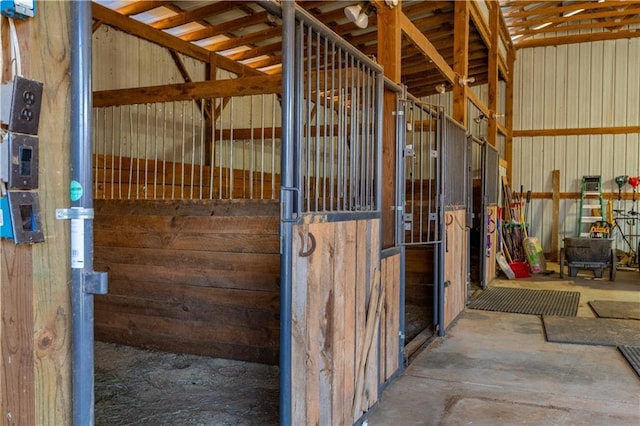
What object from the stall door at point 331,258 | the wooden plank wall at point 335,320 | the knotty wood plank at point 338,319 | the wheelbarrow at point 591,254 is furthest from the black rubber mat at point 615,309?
the knotty wood plank at point 338,319

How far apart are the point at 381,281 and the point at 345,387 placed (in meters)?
0.68

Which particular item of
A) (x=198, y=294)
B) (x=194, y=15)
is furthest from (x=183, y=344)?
(x=194, y=15)

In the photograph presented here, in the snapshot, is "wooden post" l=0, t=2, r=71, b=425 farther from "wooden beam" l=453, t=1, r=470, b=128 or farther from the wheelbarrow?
the wheelbarrow

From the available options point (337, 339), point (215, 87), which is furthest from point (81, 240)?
point (215, 87)

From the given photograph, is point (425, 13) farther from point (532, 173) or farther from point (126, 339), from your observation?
point (126, 339)

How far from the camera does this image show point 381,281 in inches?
109

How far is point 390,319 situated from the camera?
9.78 feet

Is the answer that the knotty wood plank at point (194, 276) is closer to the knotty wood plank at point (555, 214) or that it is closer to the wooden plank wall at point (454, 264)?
the wooden plank wall at point (454, 264)

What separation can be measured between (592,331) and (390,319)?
2345mm

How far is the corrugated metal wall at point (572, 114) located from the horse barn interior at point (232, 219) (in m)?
1.44

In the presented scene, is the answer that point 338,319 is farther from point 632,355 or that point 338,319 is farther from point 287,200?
point 632,355

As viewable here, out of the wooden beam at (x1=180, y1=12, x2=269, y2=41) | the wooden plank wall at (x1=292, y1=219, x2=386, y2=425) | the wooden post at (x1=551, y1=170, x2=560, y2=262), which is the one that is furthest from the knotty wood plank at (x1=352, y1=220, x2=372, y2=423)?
the wooden post at (x1=551, y1=170, x2=560, y2=262)

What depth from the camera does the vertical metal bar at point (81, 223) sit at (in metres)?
1.02

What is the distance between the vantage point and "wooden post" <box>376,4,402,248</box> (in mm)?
3180
